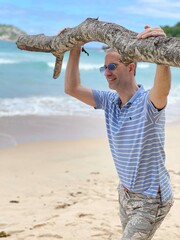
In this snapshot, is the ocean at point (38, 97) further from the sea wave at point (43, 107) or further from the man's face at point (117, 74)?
the man's face at point (117, 74)

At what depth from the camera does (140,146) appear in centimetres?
340

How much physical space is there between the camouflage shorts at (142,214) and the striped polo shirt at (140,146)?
5cm

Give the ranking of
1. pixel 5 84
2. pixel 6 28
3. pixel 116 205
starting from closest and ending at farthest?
pixel 116 205 < pixel 5 84 < pixel 6 28

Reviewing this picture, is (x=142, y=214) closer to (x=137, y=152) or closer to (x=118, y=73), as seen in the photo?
(x=137, y=152)

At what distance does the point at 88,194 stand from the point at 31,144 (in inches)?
147

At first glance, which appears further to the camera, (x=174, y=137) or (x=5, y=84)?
(x=5, y=84)

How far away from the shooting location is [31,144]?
35.6 ft

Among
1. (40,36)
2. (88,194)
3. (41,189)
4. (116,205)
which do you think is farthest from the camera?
(41,189)

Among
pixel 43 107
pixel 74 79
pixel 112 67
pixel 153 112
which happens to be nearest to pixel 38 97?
pixel 43 107

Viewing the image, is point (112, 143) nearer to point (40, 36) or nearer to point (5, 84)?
point (40, 36)

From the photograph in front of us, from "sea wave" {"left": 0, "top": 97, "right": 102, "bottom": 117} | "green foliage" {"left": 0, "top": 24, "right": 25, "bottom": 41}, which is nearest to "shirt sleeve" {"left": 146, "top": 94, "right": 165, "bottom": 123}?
"sea wave" {"left": 0, "top": 97, "right": 102, "bottom": 117}

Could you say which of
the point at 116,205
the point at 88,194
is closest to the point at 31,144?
the point at 88,194

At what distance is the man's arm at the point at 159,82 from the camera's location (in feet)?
9.38

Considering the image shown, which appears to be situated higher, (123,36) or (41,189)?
(123,36)
